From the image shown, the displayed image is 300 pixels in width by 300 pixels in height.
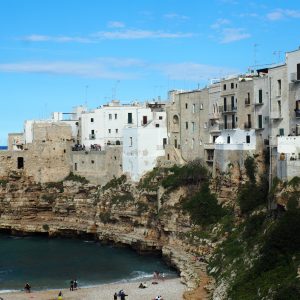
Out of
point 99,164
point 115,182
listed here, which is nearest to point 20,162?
point 99,164

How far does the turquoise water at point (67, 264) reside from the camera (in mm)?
48875

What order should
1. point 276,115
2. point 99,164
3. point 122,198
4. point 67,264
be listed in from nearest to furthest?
point 276,115 → point 67,264 → point 122,198 → point 99,164

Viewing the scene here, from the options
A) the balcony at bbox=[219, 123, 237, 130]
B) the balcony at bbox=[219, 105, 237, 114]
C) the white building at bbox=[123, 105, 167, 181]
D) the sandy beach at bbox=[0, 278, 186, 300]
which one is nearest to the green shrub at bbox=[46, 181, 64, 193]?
Answer: the white building at bbox=[123, 105, 167, 181]

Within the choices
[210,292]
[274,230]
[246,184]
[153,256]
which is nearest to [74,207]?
[153,256]

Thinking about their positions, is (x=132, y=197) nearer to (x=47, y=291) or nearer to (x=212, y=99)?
(x=212, y=99)

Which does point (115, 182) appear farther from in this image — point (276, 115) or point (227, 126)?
point (276, 115)

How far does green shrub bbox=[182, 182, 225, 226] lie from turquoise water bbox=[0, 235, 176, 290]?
4.65m

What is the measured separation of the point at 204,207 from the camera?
174 ft

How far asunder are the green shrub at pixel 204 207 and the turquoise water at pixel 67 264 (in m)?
4.65

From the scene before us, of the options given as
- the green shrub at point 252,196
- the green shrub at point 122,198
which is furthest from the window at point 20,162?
the green shrub at point 252,196

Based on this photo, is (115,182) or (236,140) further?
(115,182)

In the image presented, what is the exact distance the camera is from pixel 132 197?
6166 cm

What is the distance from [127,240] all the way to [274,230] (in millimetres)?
24396

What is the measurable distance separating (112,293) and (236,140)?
1715 centimetres
